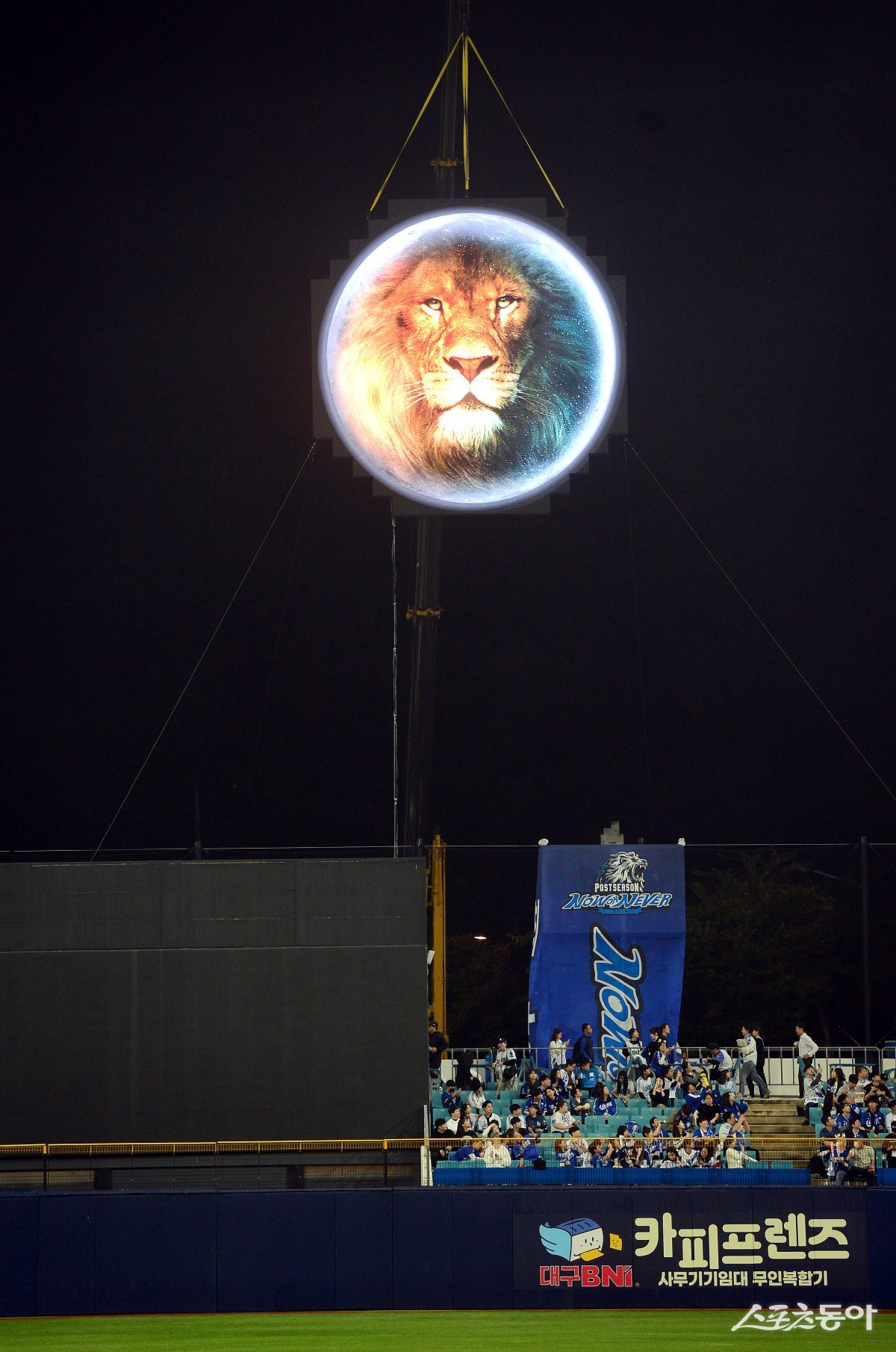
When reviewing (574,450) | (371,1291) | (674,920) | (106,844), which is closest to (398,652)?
(106,844)

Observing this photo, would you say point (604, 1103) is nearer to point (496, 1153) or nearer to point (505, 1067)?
point (505, 1067)

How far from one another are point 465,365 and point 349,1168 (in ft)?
38.6

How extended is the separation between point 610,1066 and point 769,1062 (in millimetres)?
3802

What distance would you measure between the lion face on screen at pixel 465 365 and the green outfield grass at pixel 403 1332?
11540 mm

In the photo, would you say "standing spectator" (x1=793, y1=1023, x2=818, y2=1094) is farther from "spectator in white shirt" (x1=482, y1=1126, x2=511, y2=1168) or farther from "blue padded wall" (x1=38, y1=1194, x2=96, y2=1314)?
"blue padded wall" (x1=38, y1=1194, x2=96, y2=1314)

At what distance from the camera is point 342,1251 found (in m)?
19.8

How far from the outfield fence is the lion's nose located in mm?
11094

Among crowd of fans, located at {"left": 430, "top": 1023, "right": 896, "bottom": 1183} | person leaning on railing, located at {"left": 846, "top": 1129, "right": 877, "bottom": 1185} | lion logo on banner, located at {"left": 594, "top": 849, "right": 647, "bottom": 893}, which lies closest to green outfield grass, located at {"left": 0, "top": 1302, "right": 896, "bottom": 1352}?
person leaning on railing, located at {"left": 846, "top": 1129, "right": 877, "bottom": 1185}

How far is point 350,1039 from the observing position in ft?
77.9

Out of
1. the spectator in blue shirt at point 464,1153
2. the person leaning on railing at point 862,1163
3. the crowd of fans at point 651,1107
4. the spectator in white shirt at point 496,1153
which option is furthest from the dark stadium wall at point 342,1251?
the spectator in blue shirt at point 464,1153

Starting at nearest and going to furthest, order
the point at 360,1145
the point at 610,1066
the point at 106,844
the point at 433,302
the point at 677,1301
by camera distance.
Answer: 1. the point at 677,1301
2. the point at 360,1145
3. the point at 433,302
4. the point at 610,1066
5. the point at 106,844

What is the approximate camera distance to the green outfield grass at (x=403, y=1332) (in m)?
17.9

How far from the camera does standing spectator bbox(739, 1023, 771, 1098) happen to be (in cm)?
2741

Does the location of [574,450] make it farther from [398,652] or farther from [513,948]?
[513,948]
